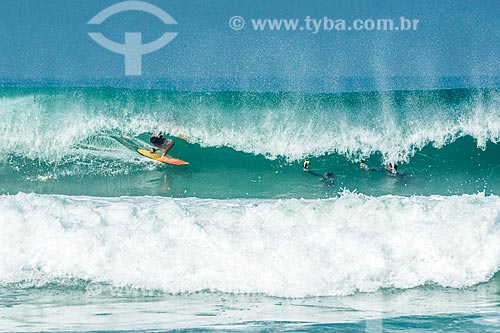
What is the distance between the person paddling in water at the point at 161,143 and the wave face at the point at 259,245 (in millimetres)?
4214

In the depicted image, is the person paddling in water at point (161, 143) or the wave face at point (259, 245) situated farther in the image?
the person paddling in water at point (161, 143)

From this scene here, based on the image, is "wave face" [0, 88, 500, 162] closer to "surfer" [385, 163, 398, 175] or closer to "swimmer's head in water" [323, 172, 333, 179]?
"surfer" [385, 163, 398, 175]

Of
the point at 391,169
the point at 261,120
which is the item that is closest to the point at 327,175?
the point at 391,169

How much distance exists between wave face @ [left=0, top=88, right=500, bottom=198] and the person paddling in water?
5.6 inches

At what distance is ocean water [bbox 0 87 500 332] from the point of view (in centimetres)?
605

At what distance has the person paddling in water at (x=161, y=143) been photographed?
12.2 meters

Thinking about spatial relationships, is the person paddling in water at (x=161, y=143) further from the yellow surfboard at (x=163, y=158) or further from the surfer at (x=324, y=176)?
the surfer at (x=324, y=176)

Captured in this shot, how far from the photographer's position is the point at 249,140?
13234mm

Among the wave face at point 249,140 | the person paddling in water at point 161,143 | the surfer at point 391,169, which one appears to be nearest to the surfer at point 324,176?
the wave face at point 249,140

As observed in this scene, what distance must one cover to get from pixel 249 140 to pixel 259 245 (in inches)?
241

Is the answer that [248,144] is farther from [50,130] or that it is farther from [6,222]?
[6,222]

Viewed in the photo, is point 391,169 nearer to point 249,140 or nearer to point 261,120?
point 249,140

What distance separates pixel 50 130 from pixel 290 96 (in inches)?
183

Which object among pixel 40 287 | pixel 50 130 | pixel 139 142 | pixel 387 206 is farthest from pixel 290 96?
pixel 40 287
